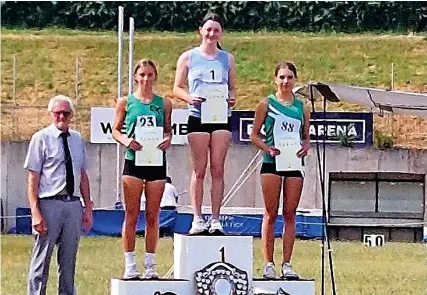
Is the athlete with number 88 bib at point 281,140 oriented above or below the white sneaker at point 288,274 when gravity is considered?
above

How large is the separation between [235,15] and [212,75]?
25988 millimetres

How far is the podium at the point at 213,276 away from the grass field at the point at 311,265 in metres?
2.99

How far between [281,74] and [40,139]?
1.73 m

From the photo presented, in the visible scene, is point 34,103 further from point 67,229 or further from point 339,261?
point 67,229

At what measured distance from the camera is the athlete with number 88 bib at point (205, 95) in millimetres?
8594

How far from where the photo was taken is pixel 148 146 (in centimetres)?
848

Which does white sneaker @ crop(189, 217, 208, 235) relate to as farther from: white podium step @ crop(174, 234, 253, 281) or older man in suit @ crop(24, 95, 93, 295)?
older man in suit @ crop(24, 95, 93, 295)

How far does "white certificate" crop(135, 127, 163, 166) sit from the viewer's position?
848cm

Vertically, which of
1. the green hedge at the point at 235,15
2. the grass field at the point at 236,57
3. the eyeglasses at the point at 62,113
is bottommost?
the eyeglasses at the point at 62,113

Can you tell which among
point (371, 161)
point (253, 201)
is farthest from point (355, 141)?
point (253, 201)

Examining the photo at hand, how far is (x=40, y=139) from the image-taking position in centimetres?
880

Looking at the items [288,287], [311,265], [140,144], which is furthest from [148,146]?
[311,265]

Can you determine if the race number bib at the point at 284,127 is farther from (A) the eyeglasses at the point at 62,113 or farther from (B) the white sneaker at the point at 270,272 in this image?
(A) the eyeglasses at the point at 62,113

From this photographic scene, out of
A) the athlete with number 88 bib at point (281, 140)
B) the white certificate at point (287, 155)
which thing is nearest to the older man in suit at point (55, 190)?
the athlete with number 88 bib at point (281, 140)
